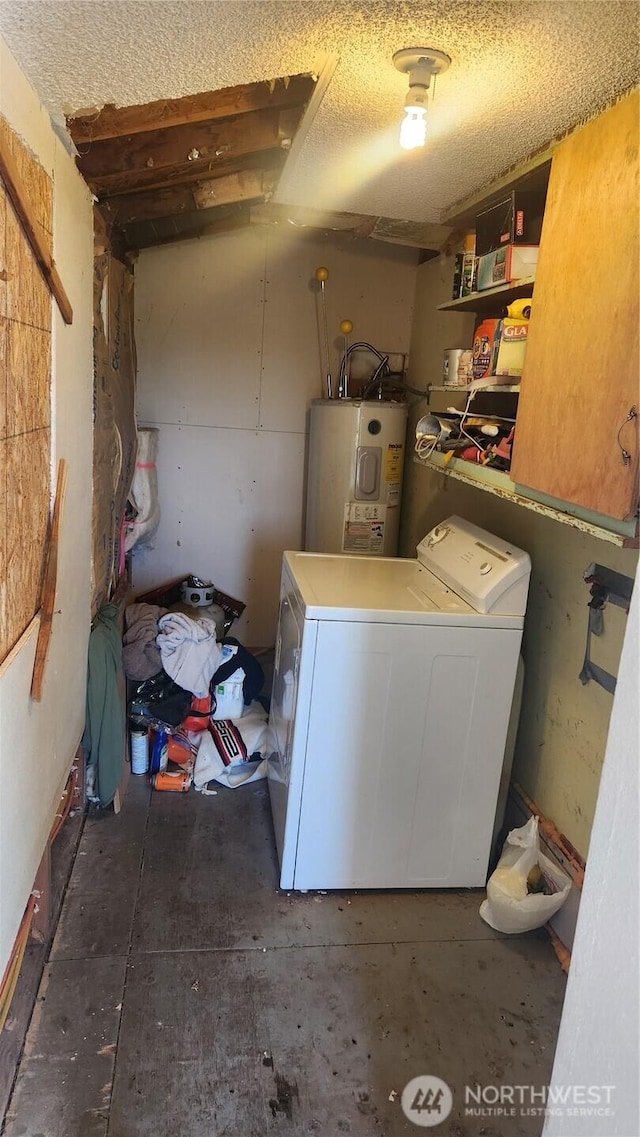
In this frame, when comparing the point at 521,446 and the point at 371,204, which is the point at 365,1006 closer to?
the point at 521,446

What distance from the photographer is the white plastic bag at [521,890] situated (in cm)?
203

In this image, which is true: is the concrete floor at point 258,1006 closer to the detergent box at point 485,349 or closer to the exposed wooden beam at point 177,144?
the detergent box at point 485,349

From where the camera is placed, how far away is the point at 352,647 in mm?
2035

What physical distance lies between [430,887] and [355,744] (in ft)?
1.93

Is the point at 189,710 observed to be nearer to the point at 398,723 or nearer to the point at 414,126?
the point at 398,723

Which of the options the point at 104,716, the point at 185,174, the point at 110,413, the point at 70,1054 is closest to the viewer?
the point at 70,1054

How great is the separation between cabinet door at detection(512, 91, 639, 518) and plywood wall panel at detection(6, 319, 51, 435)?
1.13m

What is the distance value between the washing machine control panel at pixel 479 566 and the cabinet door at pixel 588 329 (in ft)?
1.44

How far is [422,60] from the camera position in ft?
4.59

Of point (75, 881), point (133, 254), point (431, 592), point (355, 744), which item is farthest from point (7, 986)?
point (133, 254)

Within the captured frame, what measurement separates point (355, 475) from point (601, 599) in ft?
5.55

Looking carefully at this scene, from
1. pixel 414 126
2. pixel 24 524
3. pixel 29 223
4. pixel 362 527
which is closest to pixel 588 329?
pixel 414 126

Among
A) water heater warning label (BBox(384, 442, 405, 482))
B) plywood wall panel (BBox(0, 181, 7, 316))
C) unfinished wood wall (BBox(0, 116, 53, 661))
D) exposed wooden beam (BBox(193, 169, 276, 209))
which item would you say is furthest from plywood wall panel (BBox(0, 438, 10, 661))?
water heater warning label (BBox(384, 442, 405, 482))

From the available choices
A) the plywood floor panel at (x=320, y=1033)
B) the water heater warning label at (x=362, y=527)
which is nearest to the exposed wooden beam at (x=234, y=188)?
the water heater warning label at (x=362, y=527)
